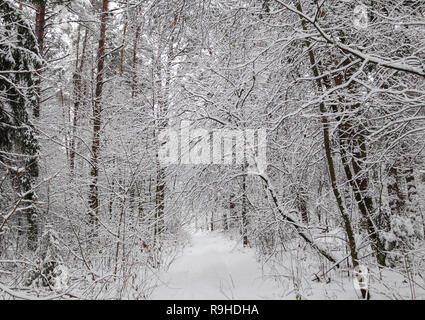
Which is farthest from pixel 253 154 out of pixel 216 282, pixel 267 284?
pixel 216 282

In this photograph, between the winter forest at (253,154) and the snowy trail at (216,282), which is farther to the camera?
the snowy trail at (216,282)

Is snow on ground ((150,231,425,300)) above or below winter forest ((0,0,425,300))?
below

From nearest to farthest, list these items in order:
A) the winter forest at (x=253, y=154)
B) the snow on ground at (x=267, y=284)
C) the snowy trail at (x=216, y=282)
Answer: the snow on ground at (x=267, y=284) < the winter forest at (x=253, y=154) < the snowy trail at (x=216, y=282)

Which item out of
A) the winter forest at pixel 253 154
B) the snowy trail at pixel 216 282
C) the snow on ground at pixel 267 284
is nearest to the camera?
the snow on ground at pixel 267 284

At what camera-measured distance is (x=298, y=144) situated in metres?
4.23

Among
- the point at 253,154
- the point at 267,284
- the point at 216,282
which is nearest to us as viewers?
the point at 253,154

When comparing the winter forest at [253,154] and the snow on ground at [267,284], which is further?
the winter forest at [253,154]

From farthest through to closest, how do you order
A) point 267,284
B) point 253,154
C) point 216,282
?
1. point 216,282
2. point 267,284
3. point 253,154

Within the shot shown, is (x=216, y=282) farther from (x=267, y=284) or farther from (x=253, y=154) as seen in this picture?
(x=253, y=154)

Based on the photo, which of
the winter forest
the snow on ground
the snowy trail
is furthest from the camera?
the snowy trail

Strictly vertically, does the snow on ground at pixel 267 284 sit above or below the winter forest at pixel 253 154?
below

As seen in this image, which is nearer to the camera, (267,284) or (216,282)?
(267,284)

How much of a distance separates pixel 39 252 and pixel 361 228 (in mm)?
5545

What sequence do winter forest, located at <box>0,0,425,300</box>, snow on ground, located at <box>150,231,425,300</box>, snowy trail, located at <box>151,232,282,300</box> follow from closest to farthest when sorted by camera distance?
snow on ground, located at <box>150,231,425,300</box>, winter forest, located at <box>0,0,425,300</box>, snowy trail, located at <box>151,232,282,300</box>
